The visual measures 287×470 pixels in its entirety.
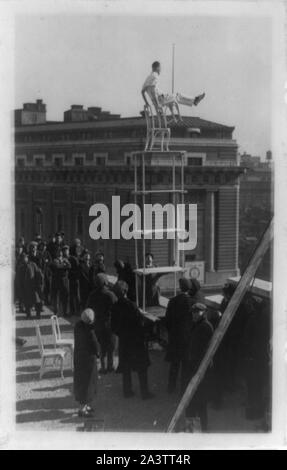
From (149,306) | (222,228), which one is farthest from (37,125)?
(222,228)

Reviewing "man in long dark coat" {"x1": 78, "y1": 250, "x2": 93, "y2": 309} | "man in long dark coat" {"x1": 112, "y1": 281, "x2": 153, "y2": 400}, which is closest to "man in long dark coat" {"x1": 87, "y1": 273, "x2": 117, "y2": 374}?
"man in long dark coat" {"x1": 112, "y1": 281, "x2": 153, "y2": 400}

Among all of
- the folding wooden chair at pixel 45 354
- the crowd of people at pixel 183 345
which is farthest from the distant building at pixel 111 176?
the folding wooden chair at pixel 45 354

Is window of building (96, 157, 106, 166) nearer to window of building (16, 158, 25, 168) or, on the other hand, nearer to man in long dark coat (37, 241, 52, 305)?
man in long dark coat (37, 241, 52, 305)

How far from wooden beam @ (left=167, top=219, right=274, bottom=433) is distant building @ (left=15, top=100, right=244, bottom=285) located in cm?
405

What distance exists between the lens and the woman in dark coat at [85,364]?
24.7ft

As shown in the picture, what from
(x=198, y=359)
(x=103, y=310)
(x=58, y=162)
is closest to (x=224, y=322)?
(x=198, y=359)

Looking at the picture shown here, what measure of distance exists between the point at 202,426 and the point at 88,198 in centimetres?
623

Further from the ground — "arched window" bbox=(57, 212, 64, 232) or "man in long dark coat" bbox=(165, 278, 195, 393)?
"arched window" bbox=(57, 212, 64, 232)

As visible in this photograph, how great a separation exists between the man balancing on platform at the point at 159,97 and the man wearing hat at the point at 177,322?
2.71 m

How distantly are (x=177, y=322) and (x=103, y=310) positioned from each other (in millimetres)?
1164

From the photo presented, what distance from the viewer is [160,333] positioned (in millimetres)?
9344

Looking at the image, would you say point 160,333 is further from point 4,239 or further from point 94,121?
point 94,121

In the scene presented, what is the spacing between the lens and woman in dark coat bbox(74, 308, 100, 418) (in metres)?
7.53

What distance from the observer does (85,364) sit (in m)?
7.62
